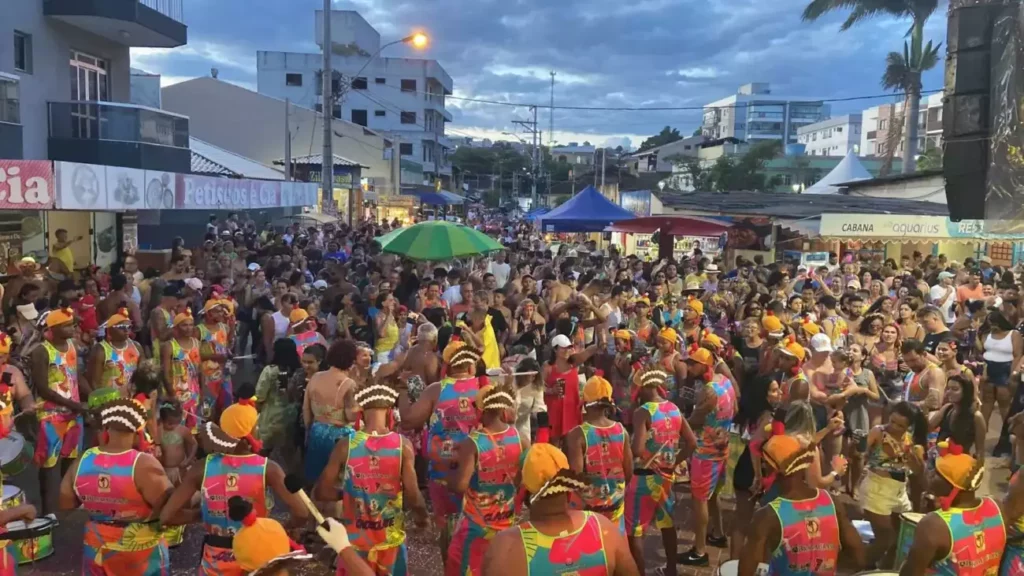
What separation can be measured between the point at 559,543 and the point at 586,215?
1456 cm

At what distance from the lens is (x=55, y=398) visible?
6.06 meters

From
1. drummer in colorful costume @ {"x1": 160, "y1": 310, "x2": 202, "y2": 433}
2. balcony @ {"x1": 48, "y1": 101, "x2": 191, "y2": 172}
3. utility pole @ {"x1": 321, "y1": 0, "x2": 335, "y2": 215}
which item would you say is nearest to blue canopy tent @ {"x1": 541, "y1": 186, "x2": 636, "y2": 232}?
utility pole @ {"x1": 321, "y1": 0, "x2": 335, "y2": 215}

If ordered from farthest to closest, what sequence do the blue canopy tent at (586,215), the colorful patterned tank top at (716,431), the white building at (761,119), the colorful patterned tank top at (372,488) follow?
the white building at (761,119), the blue canopy tent at (586,215), the colorful patterned tank top at (716,431), the colorful patterned tank top at (372,488)

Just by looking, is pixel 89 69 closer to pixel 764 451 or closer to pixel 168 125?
pixel 168 125

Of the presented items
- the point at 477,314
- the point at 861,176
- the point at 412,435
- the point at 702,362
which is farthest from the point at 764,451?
the point at 861,176

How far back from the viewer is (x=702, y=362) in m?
5.84

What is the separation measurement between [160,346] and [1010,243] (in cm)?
1766

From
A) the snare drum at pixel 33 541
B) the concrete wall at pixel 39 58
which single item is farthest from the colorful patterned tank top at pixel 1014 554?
the concrete wall at pixel 39 58

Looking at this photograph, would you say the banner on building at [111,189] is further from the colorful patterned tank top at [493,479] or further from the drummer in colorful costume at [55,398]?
the colorful patterned tank top at [493,479]

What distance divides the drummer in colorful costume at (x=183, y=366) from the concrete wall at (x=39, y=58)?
10.4m

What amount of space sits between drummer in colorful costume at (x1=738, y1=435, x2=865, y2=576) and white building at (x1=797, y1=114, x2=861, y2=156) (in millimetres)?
90738

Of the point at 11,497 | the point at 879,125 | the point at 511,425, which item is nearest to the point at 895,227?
the point at 511,425

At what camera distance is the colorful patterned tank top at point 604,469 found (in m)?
4.72

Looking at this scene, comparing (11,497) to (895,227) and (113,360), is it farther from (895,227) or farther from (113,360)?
(895,227)
